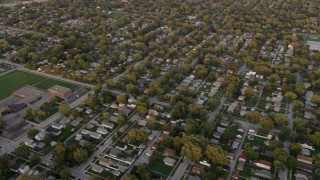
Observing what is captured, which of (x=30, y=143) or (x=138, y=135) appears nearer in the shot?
(x=30, y=143)

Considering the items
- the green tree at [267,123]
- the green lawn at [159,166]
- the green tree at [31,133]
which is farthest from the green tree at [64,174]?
the green tree at [267,123]

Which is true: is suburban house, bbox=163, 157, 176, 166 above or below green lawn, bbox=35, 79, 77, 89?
below

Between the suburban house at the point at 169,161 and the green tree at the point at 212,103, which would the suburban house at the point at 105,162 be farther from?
the green tree at the point at 212,103

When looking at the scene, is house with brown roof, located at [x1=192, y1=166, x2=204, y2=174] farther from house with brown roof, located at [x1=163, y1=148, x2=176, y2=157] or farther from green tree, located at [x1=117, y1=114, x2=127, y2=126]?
green tree, located at [x1=117, y1=114, x2=127, y2=126]

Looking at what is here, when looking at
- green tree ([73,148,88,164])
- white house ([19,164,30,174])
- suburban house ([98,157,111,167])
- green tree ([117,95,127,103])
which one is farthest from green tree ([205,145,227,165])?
white house ([19,164,30,174])

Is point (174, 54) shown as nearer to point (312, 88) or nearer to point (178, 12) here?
point (312, 88)

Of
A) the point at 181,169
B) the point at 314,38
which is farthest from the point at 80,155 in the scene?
the point at 314,38

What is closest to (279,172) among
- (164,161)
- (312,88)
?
(164,161)

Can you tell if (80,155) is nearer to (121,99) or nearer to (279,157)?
(121,99)
